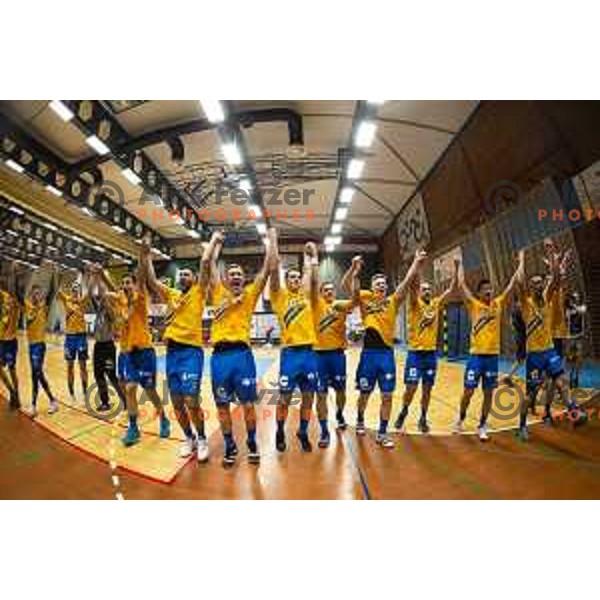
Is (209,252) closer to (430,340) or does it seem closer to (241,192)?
(241,192)

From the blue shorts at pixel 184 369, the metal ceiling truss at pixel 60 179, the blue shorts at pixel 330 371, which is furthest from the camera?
the blue shorts at pixel 330 371

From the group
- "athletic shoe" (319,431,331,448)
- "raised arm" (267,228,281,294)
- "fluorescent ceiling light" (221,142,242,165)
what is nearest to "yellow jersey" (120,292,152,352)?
"raised arm" (267,228,281,294)

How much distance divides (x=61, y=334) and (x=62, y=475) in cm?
70

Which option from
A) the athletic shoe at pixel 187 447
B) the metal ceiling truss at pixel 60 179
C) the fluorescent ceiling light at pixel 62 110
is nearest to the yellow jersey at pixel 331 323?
the athletic shoe at pixel 187 447

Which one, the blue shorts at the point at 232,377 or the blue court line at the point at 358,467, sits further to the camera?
the blue shorts at the point at 232,377

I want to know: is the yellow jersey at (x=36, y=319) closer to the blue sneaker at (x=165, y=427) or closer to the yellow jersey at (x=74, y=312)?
the yellow jersey at (x=74, y=312)

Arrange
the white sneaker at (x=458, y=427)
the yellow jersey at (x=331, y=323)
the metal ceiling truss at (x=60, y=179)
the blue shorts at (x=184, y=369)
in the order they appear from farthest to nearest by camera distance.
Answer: the yellow jersey at (x=331, y=323)
the blue shorts at (x=184, y=369)
the white sneaker at (x=458, y=427)
the metal ceiling truss at (x=60, y=179)

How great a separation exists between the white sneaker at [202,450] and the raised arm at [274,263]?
2.92 feet

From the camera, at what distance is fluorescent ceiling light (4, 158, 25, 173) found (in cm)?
187

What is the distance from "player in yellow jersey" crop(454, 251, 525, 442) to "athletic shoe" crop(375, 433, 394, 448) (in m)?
0.43

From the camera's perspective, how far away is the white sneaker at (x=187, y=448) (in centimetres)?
202

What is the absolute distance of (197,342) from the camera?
224 centimetres

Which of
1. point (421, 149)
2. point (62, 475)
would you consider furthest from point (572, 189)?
point (62, 475)

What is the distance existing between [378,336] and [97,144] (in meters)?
1.83
